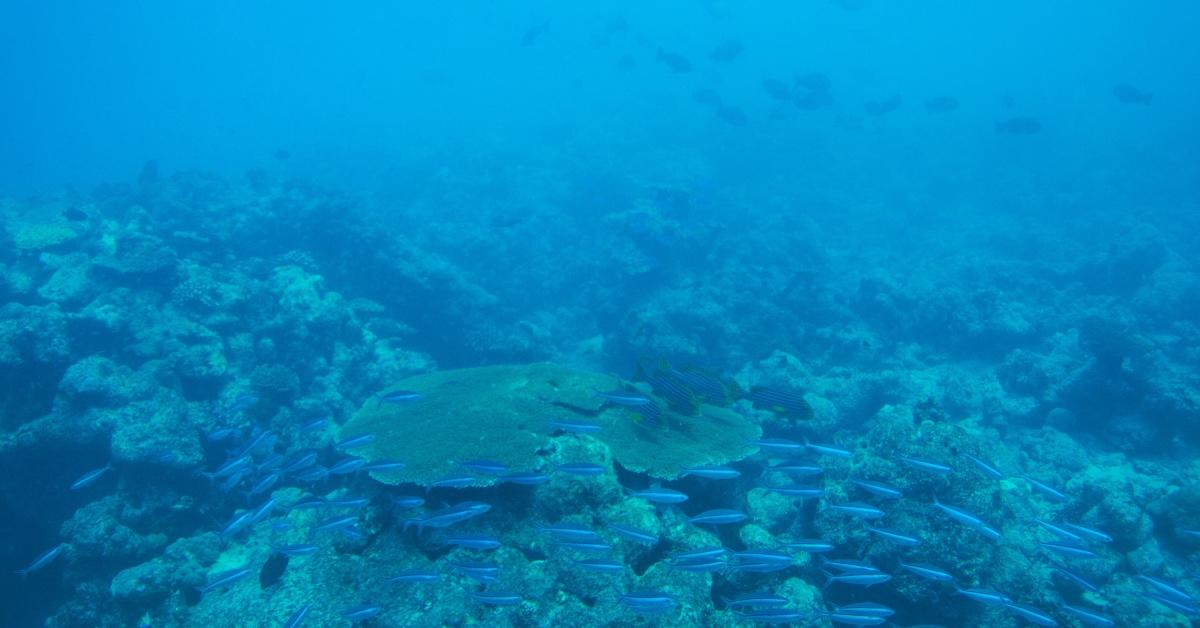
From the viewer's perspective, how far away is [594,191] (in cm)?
2856

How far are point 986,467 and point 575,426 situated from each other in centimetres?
457

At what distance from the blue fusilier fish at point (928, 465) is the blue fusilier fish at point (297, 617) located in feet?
19.8

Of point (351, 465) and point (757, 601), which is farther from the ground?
point (351, 465)

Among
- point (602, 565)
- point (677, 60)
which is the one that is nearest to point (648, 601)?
point (602, 565)

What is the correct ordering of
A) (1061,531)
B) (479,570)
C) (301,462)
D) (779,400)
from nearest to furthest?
1. (479,570)
2. (1061,531)
3. (779,400)
4. (301,462)

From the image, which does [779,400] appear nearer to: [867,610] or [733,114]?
[867,610]

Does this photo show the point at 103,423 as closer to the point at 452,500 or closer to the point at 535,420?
the point at 452,500

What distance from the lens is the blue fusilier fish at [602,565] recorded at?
4.50 metres

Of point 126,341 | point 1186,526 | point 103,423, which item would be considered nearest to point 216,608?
point 103,423

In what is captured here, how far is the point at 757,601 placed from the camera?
15.3 ft

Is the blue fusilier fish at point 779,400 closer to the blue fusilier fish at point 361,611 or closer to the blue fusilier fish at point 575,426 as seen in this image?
the blue fusilier fish at point 575,426

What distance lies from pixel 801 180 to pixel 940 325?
916 inches

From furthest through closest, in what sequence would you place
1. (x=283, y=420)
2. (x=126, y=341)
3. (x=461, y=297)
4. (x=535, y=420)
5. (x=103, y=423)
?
(x=461, y=297) < (x=126, y=341) < (x=283, y=420) < (x=103, y=423) < (x=535, y=420)

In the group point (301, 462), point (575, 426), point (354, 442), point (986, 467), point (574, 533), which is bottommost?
point (301, 462)
